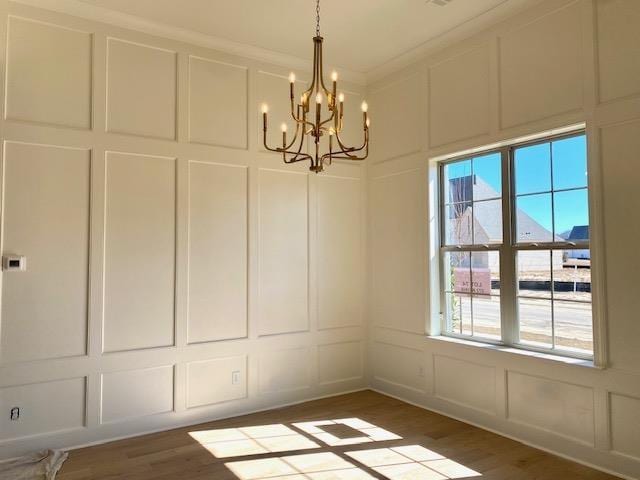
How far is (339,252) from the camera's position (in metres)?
5.12

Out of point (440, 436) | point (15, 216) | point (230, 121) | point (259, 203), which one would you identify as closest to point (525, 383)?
point (440, 436)

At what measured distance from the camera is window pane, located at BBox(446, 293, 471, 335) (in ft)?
14.1

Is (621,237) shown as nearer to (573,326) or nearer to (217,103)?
(573,326)

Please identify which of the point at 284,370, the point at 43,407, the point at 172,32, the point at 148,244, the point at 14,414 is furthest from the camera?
the point at 284,370

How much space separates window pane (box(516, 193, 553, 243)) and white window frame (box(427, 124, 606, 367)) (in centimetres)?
5

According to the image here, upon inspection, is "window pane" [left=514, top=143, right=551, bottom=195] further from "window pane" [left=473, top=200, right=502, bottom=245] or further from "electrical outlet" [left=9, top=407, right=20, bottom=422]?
"electrical outlet" [left=9, top=407, right=20, bottom=422]

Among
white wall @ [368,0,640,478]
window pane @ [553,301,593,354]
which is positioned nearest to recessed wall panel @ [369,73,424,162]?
white wall @ [368,0,640,478]

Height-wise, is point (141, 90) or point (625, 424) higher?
point (141, 90)

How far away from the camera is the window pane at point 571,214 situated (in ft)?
11.2

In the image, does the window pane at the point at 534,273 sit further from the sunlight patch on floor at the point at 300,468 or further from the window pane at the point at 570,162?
the sunlight patch on floor at the point at 300,468

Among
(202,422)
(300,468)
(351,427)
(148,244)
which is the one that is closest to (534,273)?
(351,427)

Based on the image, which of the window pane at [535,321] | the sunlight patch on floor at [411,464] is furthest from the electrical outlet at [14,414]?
the window pane at [535,321]

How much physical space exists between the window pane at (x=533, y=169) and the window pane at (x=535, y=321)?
0.94 metres

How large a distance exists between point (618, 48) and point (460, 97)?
4.37 feet
